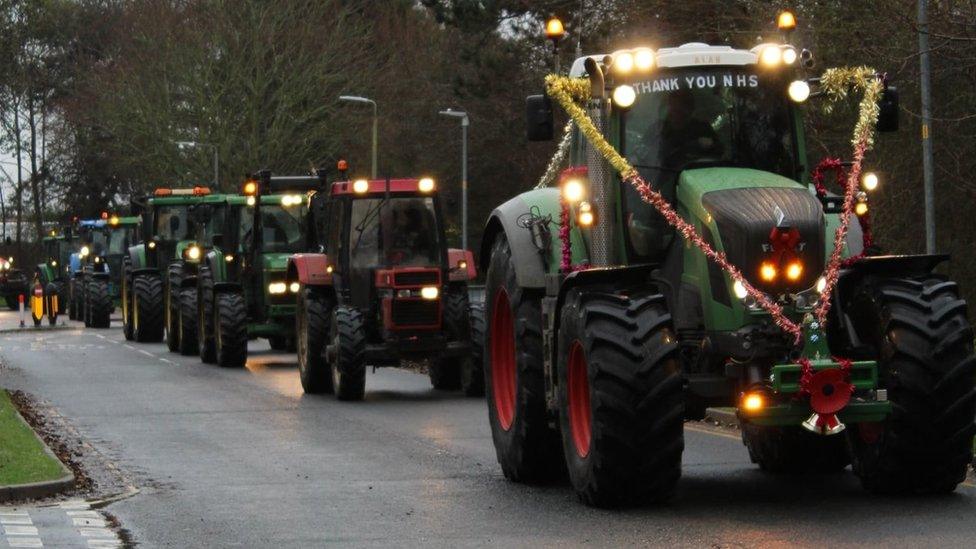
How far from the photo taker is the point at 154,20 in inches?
2702

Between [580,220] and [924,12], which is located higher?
[924,12]

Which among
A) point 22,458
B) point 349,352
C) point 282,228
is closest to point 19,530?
point 22,458

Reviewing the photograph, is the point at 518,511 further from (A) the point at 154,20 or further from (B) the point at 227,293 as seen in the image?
(A) the point at 154,20

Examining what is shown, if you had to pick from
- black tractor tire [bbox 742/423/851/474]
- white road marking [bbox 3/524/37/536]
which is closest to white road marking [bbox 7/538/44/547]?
white road marking [bbox 3/524/37/536]

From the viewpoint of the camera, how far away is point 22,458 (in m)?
16.1

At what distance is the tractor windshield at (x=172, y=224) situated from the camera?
40062 millimetres

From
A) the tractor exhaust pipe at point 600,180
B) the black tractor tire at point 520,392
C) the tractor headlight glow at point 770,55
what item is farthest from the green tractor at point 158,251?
the tractor headlight glow at point 770,55

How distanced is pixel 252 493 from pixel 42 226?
249 ft

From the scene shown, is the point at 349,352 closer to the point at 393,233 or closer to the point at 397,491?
the point at 393,233

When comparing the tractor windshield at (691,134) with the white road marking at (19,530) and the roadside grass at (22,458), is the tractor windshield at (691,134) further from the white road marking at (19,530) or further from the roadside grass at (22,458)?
the roadside grass at (22,458)

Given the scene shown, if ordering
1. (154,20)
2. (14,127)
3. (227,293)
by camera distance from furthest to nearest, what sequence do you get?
(14,127), (154,20), (227,293)

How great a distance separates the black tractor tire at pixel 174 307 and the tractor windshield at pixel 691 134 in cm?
2231

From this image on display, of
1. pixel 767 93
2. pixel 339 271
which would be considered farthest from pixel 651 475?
pixel 339 271

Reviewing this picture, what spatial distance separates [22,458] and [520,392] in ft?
14.0
